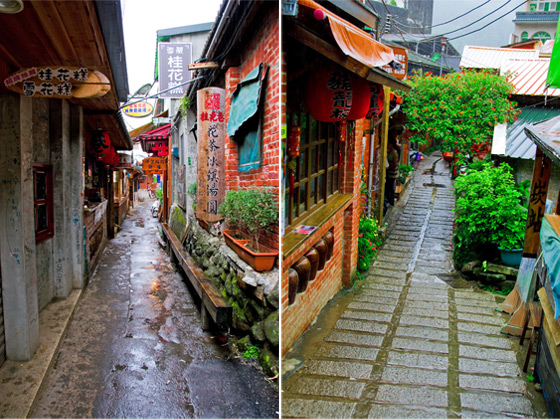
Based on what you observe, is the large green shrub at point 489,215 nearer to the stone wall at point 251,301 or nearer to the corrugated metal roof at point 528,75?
the corrugated metal roof at point 528,75

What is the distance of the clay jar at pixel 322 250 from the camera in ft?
17.8

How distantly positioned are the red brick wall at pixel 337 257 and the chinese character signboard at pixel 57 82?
2.43 meters

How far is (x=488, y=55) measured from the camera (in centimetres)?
1412

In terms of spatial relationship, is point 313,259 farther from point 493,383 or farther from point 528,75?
point 528,75

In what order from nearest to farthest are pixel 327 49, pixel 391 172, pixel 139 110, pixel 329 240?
pixel 327 49, pixel 329 240, pixel 391 172, pixel 139 110

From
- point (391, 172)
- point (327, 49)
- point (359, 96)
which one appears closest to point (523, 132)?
point (391, 172)

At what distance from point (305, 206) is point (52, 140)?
12.7 feet

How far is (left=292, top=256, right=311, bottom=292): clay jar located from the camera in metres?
4.75

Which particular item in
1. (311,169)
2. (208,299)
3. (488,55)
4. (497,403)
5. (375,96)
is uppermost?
(488,55)

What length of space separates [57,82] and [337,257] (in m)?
4.53

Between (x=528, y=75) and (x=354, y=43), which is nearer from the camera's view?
(x=354, y=43)

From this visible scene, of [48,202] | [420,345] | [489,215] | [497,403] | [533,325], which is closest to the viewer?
[497,403]

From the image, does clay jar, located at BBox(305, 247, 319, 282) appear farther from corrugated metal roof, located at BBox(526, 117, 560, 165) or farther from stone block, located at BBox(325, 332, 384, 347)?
corrugated metal roof, located at BBox(526, 117, 560, 165)

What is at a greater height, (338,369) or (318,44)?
(318,44)
